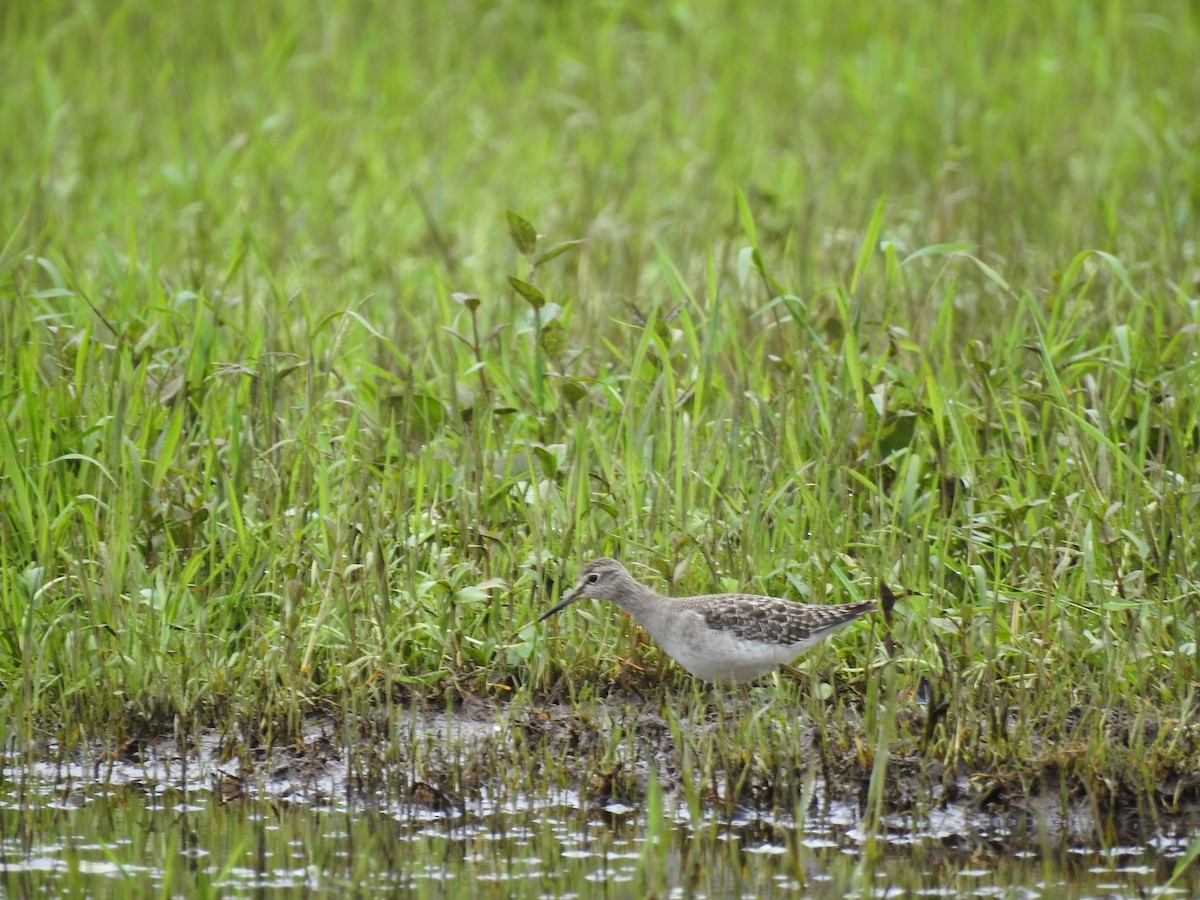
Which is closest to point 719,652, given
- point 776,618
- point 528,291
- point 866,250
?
point 776,618

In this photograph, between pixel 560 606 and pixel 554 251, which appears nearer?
pixel 560 606

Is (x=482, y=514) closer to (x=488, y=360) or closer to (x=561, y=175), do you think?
(x=488, y=360)

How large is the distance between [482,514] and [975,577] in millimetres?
1618

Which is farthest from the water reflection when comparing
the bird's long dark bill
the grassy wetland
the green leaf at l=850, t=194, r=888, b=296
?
the green leaf at l=850, t=194, r=888, b=296

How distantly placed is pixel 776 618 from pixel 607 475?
115 centimetres

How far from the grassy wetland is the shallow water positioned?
0.10m

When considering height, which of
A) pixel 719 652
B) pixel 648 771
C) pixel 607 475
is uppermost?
pixel 607 475

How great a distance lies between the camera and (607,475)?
600 centimetres

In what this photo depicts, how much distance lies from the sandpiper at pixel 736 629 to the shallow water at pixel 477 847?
1.60ft

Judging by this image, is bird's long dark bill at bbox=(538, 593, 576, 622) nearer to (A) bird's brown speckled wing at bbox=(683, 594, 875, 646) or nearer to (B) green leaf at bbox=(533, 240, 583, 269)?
(A) bird's brown speckled wing at bbox=(683, 594, 875, 646)

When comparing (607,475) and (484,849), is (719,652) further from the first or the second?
(607,475)

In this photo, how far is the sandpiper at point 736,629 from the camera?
4992 millimetres

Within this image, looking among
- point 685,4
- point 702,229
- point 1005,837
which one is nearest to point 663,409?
point 1005,837

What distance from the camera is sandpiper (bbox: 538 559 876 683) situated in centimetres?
499
